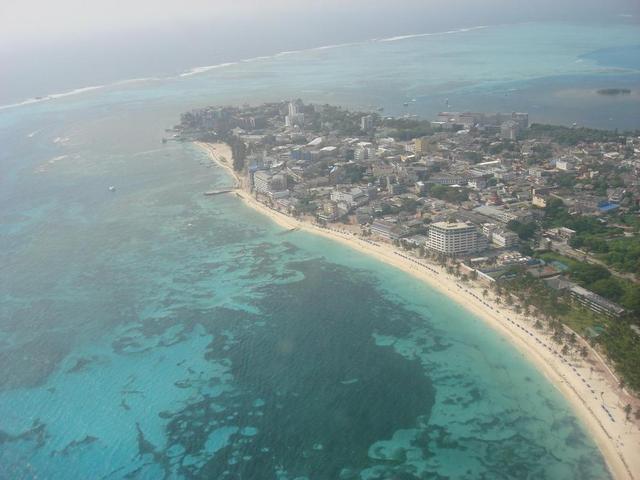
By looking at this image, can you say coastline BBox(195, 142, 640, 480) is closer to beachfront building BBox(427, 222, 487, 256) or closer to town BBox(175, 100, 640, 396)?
town BBox(175, 100, 640, 396)

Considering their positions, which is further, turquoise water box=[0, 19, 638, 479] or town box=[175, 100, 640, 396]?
town box=[175, 100, 640, 396]

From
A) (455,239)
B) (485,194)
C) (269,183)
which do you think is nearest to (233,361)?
(455,239)

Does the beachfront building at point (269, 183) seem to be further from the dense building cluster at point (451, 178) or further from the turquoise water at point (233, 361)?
the turquoise water at point (233, 361)

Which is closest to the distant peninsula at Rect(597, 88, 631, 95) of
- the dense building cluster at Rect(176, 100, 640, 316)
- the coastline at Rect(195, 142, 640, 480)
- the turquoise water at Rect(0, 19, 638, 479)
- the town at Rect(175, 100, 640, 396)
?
the town at Rect(175, 100, 640, 396)

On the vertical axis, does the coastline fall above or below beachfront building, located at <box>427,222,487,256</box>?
below

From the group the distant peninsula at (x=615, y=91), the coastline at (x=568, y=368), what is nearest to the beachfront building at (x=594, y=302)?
the coastline at (x=568, y=368)

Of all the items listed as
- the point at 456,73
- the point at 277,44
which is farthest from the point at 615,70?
the point at 277,44
